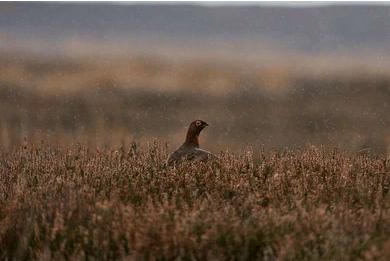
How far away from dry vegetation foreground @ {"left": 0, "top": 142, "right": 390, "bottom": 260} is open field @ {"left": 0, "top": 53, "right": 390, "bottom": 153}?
4531 millimetres

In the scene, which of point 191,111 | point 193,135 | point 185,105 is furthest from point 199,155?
point 185,105

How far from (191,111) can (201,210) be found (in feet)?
51.2

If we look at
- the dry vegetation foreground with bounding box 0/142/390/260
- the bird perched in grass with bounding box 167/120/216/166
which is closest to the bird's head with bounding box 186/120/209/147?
the bird perched in grass with bounding box 167/120/216/166

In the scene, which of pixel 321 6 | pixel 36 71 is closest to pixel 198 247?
pixel 36 71

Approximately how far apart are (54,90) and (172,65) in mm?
19126

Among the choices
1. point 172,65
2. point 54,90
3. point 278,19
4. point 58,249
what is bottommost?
point 58,249

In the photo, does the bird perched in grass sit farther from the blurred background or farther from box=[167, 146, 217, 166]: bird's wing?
the blurred background

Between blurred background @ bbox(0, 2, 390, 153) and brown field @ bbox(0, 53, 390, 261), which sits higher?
blurred background @ bbox(0, 2, 390, 153)

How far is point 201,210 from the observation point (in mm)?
5332

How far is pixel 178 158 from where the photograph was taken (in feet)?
24.8

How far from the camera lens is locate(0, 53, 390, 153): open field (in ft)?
50.0

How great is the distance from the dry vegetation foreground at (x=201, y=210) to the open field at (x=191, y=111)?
4531 mm

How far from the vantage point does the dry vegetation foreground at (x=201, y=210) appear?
5.03 meters

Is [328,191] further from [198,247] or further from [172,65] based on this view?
[172,65]
